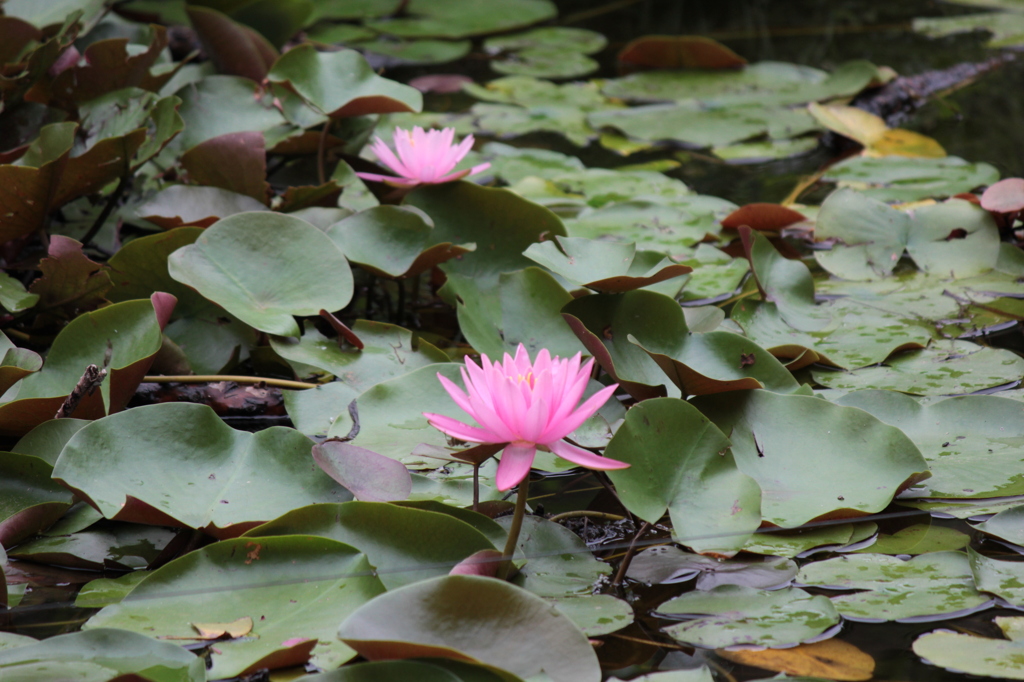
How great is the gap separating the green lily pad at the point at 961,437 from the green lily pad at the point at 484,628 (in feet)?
1.69

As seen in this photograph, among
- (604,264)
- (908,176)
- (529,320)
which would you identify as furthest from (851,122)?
(529,320)

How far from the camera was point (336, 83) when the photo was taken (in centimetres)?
159

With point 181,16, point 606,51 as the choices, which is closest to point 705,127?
point 606,51

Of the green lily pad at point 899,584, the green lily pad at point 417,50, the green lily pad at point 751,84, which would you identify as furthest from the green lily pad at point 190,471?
the green lily pad at point 417,50

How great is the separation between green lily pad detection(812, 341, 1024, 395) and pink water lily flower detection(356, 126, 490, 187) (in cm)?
66

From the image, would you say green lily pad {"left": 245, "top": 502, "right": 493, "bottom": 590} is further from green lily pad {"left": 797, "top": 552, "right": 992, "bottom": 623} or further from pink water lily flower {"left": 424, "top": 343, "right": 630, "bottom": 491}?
green lily pad {"left": 797, "top": 552, "right": 992, "bottom": 623}

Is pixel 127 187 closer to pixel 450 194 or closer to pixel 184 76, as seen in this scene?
pixel 184 76

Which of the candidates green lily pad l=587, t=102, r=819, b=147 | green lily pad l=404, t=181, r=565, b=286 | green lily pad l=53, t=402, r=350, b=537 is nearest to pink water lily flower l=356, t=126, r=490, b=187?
green lily pad l=404, t=181, r=565, b=286

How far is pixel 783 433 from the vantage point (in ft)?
3.23

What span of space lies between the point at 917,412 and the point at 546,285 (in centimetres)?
51

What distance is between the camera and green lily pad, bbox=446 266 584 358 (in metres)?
1.16

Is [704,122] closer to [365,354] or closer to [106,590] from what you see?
[365,354]

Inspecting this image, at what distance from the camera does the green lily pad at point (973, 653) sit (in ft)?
2.31

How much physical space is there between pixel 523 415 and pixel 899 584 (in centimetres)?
43
